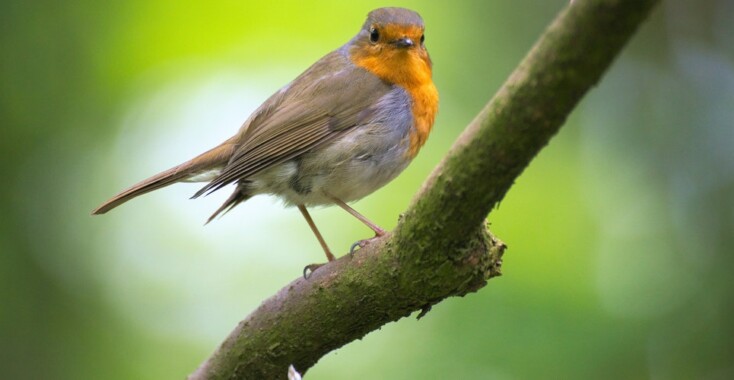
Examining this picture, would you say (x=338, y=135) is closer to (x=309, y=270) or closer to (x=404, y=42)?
(x=404, y=42)

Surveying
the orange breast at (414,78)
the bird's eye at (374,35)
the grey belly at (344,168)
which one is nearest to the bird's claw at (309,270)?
the grey belly at (344,168)

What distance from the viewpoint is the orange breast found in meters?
4.27

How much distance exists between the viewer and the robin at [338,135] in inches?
164

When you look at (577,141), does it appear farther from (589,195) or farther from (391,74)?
(391,74)

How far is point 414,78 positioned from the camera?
4.37 meters

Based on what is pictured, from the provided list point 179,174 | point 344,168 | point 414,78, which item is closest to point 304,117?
point 344,168

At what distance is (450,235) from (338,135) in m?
1.66

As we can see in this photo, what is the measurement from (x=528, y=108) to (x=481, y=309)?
2328 millimetres

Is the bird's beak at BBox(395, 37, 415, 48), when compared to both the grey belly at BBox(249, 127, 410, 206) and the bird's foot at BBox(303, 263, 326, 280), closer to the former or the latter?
the grey belly at BBox(249, 127, 410, 206)

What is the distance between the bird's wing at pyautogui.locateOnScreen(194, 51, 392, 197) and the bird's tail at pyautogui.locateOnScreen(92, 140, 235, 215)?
0.39 feet

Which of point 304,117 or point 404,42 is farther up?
point 404,42

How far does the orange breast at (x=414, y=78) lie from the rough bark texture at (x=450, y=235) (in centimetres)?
117

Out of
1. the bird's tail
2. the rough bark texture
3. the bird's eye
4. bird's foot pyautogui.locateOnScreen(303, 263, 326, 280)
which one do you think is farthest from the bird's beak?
the rough bark texture

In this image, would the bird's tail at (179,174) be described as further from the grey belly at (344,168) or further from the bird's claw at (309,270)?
the bird's claw at (309,270)
